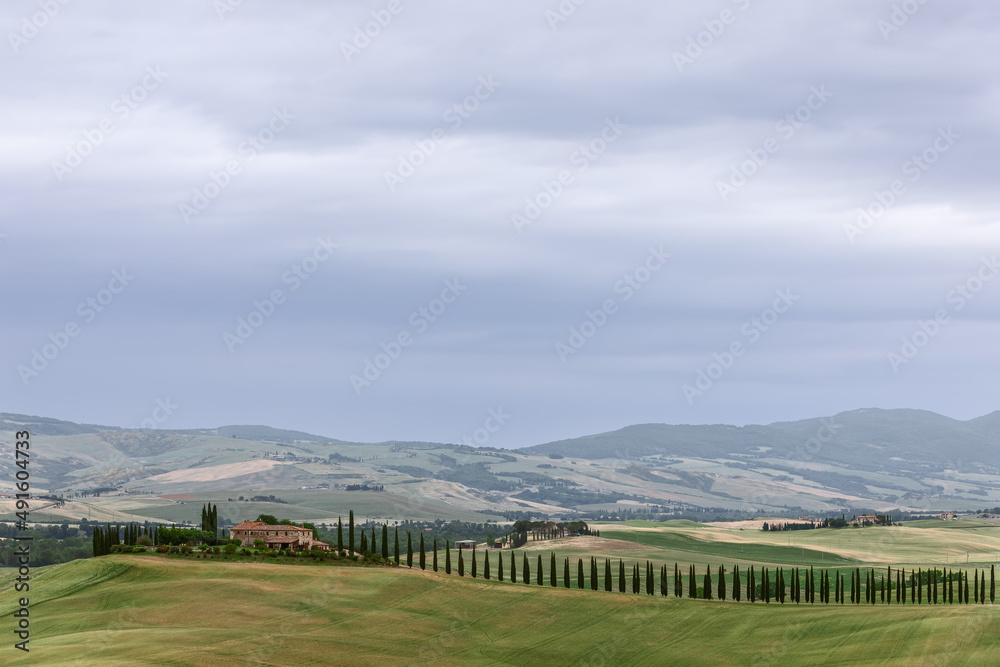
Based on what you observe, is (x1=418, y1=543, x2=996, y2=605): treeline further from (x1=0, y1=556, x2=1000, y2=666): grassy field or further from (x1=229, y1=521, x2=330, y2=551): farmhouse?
(x1=229, y1=521, x2=330, y2=551): farmhouse

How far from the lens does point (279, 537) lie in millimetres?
147000

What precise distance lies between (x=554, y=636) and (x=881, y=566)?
105981 mm

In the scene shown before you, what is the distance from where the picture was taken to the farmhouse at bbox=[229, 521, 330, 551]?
5753 inches

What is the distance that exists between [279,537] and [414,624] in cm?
4528

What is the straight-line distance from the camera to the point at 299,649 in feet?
307

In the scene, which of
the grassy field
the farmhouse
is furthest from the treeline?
the farmhouse

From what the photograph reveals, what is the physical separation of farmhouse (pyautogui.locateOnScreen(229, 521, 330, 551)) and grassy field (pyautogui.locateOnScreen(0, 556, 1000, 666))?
2008 cm

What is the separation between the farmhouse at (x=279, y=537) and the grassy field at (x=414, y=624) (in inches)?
790

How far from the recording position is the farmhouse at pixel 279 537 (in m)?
146

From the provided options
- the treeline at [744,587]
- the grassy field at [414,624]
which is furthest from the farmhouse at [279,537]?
the grassy field at [414,624]

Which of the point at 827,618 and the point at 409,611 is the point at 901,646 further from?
the point at 409,611

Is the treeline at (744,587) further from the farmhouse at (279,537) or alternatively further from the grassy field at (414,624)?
the farmhouse at (279,537)

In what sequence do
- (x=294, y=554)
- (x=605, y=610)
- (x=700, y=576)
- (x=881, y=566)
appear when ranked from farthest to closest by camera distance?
1. (x=881, y=566)
2. (x=700, y=576)
3. (x=294, y=554)
4. (x=605, y=610)

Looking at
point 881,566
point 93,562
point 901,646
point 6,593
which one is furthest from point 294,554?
point 881,566
